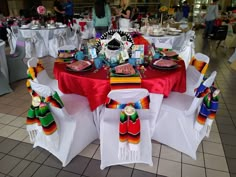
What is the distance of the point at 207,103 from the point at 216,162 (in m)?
0.65

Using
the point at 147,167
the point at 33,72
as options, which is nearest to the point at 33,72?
the point at 33,72

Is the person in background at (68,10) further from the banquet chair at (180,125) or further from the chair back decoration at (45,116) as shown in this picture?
the banquet chair at (180,125)

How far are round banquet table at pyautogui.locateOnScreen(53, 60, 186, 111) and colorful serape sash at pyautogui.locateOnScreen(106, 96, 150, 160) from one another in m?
0.11

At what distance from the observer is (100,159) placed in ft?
6.55

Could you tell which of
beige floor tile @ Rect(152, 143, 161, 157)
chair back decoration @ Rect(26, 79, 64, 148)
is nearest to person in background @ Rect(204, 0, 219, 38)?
beige floor tile @ Rect(152, 143, 161, 157)

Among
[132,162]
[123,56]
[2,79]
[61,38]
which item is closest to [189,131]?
[132,162]

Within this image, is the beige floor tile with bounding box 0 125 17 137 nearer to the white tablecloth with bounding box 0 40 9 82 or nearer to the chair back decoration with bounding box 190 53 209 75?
the white tablecloth with bounding box 0 40 9 82

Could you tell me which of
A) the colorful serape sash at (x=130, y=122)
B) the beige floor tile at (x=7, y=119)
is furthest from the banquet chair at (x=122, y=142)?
the beige floor tile at (x=7, y=119)

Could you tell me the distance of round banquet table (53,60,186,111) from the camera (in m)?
1.73

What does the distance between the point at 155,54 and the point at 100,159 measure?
1.25 metres

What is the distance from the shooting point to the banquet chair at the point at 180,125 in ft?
6.32

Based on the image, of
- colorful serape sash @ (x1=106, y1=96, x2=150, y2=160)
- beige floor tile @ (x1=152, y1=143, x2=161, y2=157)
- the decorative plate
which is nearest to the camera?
colorful serape sash @ (x1=106, y1=96, x2=150, y2=160)

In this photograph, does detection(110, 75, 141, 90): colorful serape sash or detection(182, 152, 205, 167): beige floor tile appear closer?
detection(110, 75, 141, 90): colorful serape sash

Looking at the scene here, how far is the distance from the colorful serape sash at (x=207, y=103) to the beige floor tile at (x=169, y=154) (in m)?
0.38
